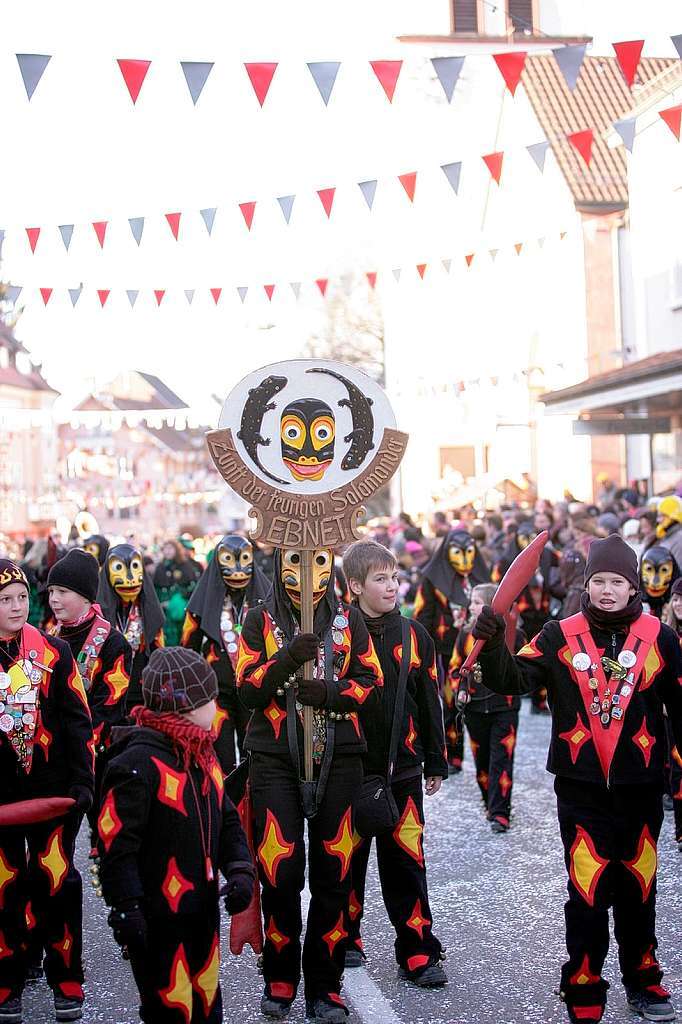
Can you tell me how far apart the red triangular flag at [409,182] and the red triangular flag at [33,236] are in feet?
12.4

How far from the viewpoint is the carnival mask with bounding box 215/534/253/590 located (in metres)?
8.25

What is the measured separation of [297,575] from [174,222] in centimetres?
956

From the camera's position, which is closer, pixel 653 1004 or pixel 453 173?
pixel 653 1004

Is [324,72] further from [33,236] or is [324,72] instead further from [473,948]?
[473,948]

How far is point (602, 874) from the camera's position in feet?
15.7

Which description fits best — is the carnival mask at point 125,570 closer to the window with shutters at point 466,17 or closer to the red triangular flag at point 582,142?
the red triangular flag at point 582,142

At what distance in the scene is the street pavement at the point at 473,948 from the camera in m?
5.24

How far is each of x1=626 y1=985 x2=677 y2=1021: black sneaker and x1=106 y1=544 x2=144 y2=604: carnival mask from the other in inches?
162

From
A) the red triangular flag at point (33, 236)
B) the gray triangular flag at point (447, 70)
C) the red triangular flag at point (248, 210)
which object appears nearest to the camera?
the gray triangular flag at point (447, 70)

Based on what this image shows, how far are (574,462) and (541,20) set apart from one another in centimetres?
1171

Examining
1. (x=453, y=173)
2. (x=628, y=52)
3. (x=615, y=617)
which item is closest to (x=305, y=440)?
(x=615, y=617)

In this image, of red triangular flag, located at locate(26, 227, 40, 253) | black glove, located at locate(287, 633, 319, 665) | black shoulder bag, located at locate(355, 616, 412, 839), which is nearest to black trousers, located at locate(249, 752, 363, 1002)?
black shoulder bag, located at locate(355, 616, 412, 839)

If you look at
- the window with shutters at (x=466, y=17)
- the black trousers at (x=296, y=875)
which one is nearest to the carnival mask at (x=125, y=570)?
the black trousers at (x=296, y=875)

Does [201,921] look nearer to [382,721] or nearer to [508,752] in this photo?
[382,721]
